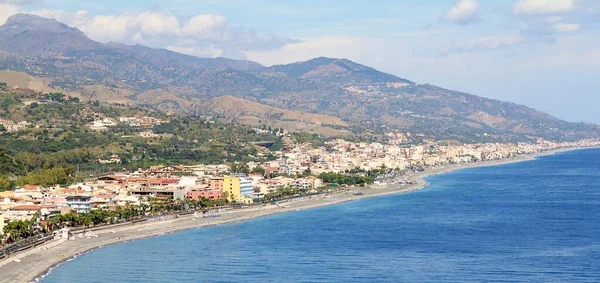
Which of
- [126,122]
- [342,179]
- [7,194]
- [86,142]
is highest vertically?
[126,122]

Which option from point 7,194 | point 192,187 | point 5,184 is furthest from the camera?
point 192,187

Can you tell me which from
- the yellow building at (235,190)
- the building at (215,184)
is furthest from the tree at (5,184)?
the yellow building at (235,190)

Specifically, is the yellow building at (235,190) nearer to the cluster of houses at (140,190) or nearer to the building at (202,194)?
the cluster of houses at (140,190)

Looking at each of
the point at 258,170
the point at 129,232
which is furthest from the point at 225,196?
the point at 258,170

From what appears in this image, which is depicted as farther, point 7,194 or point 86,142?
point 86,142

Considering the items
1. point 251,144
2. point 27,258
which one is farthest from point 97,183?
point 251,144

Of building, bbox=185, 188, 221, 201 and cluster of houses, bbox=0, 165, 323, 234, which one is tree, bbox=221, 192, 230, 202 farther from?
building, bbox=185, 188, 221, 201

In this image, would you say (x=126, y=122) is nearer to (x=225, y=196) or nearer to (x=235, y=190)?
(x=235, y=190)

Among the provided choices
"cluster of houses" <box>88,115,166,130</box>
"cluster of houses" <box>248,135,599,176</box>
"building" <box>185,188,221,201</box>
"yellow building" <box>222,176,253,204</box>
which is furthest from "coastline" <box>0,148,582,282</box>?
"cluster of houses" <box>88,115,166,130</box>
